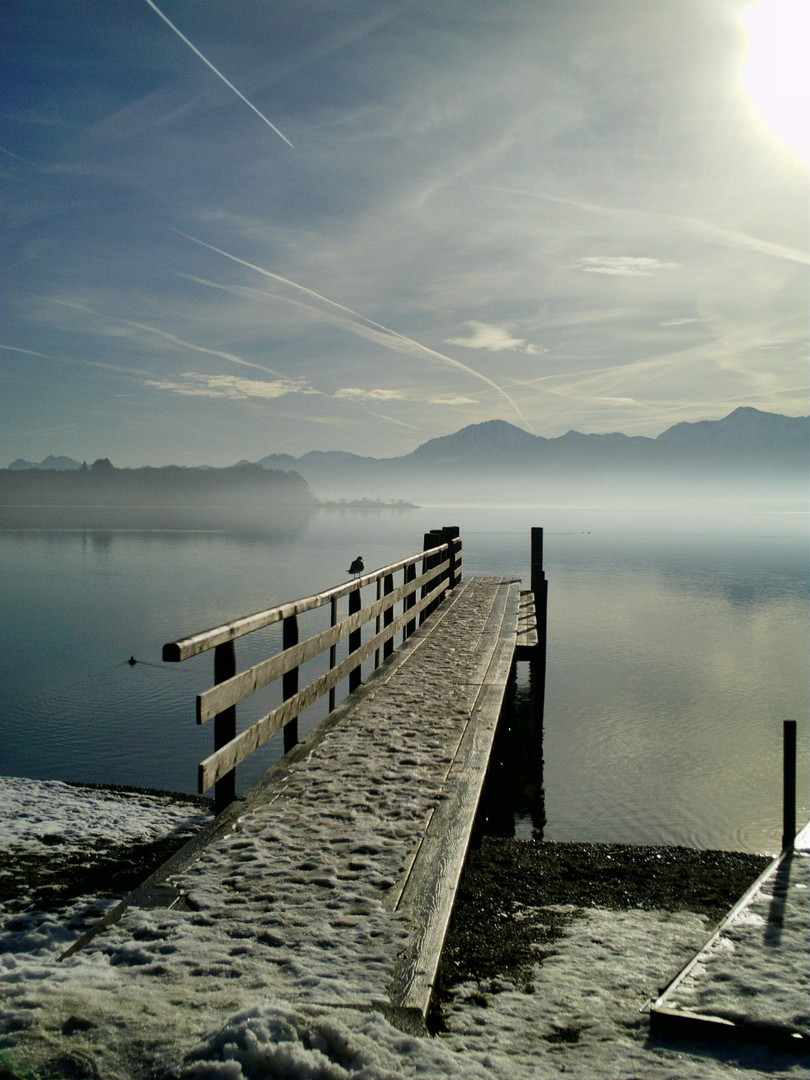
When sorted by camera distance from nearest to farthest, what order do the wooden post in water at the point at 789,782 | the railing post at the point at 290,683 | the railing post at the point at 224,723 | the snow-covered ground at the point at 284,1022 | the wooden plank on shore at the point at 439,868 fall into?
the snow-covered ground at the point at 284,1022 → the wooden plank on shore at the point at 439,868 → the railing post at the point at 224,723 → the railing post at the point at 290,683 → the wooden post in water at the point at 789,782

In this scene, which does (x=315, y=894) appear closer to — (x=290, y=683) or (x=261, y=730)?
(x=261, y=730)

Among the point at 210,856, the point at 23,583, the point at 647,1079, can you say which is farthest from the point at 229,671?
the point at 23,583

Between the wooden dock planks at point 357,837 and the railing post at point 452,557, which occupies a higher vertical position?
the railing post at point 452,557

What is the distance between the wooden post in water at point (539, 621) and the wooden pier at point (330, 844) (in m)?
7.96

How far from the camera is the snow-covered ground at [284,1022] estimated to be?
272cm

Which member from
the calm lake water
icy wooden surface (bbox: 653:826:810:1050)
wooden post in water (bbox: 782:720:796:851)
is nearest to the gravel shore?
wooden post in water (bbox: 782:720:796:851)

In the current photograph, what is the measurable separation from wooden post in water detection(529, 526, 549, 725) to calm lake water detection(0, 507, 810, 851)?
0.93m

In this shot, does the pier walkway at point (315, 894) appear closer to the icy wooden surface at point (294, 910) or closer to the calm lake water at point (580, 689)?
the icy wooden surface at point (294, 910)

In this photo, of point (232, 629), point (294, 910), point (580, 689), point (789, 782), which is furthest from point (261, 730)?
point (580, 689)

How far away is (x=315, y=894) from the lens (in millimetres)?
4223

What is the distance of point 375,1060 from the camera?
110 inches

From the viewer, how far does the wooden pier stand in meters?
3.46

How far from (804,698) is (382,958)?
71.8 ft

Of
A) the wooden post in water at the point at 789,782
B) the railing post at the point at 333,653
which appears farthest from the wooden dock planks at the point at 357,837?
the wooden post in water at the point at 789,782
